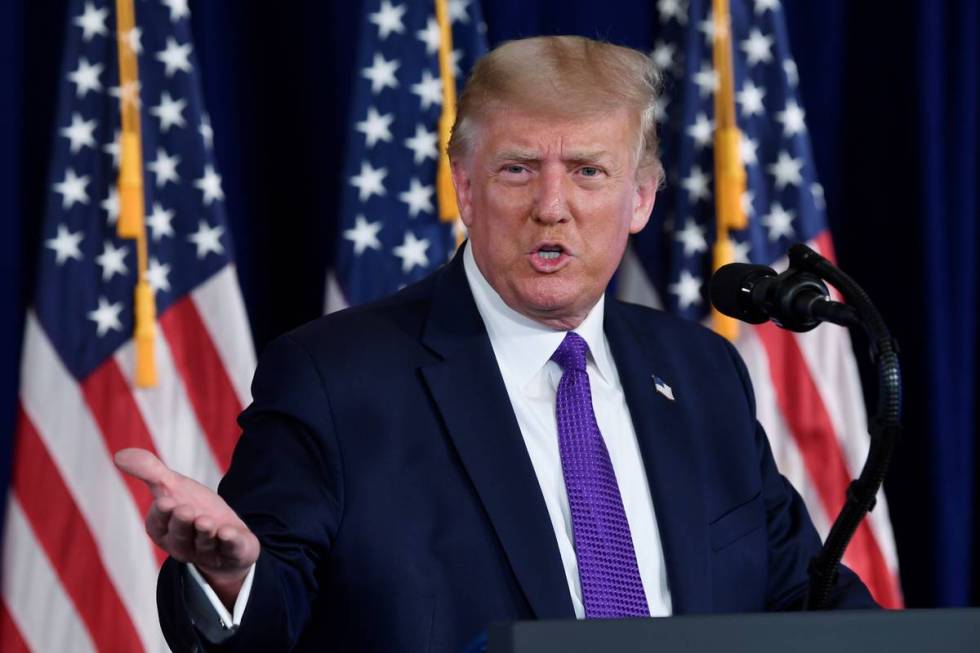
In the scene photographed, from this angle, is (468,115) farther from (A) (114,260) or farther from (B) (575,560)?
(A) (114,260)

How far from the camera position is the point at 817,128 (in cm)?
430

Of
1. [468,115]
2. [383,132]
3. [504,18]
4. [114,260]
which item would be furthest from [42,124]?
[468,115]

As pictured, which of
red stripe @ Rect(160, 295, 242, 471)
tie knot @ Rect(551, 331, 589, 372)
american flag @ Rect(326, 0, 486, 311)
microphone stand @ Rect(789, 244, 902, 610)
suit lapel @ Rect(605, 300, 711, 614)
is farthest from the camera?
american flag @ Rect(326, 0, 486, 311)

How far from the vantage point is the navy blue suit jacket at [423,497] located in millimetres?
1929

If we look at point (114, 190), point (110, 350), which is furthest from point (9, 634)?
point (114, 190)

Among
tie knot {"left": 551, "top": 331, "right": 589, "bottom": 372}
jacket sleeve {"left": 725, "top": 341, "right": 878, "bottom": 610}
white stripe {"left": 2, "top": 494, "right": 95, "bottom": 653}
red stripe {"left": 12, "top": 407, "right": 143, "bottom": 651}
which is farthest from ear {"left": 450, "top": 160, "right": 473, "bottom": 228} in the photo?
white stripe {"left": 2, "top": 494, "right": 95, "bottom": 653}

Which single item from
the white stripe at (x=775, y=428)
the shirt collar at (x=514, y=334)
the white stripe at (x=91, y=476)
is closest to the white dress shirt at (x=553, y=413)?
the shirt collar at (x=514, y=334)

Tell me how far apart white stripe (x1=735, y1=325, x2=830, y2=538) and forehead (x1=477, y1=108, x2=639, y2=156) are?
5.78 ft

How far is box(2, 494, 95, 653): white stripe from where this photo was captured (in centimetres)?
338

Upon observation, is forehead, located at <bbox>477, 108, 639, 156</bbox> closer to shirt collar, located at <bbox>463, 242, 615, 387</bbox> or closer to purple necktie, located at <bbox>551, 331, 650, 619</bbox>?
shirt collar, located at <bbox>463, 242, 615, 387</bbox>

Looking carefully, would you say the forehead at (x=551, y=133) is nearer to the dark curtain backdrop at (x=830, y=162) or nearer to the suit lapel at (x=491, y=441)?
the suit lapel at (x=491, y=441)

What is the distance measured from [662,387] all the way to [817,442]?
1.69m

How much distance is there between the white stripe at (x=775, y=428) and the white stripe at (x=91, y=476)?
1.63 meters

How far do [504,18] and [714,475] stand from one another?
84.9 inches
